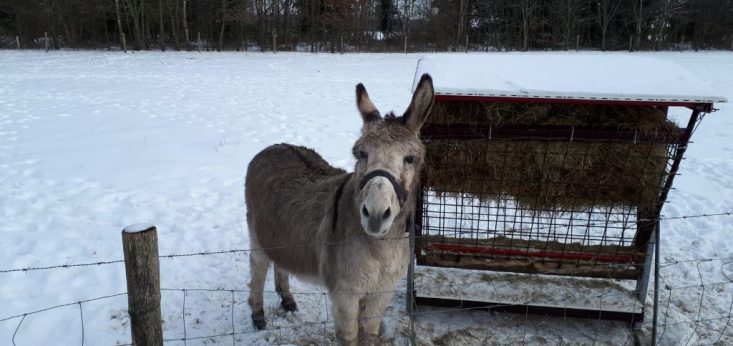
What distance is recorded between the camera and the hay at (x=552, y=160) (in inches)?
136

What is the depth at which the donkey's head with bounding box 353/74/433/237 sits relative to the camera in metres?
2.27

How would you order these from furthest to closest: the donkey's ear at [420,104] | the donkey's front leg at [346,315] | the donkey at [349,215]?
the donkey's front leg at [346,315] → the donkey's ear at [420,104] → the donkey at [349,215]

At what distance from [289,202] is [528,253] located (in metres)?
2.14

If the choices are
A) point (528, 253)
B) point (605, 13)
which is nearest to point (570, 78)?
point (528, 253)

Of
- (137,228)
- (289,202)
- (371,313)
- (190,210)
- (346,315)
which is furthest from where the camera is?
(190,210)

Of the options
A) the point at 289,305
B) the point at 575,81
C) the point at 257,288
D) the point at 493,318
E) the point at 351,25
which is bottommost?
the point at 493,318

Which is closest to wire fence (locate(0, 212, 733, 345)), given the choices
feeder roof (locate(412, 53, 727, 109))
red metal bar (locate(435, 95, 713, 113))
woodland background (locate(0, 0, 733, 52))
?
red metal bar (locate(435, 95, 713, 113))

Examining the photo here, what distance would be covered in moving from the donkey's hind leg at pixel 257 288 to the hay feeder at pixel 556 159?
1.31m

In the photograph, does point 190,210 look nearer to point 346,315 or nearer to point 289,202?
point 289,202

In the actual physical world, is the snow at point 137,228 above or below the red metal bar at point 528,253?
above

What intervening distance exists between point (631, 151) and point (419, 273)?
2.25 meters

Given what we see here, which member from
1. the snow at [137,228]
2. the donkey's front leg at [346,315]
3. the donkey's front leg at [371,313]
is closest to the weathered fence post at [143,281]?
the snow at [137,228]

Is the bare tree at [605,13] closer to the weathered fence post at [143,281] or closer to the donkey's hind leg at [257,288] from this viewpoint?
the donkey's hind leg at [257,288]

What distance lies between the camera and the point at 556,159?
11.9ft
